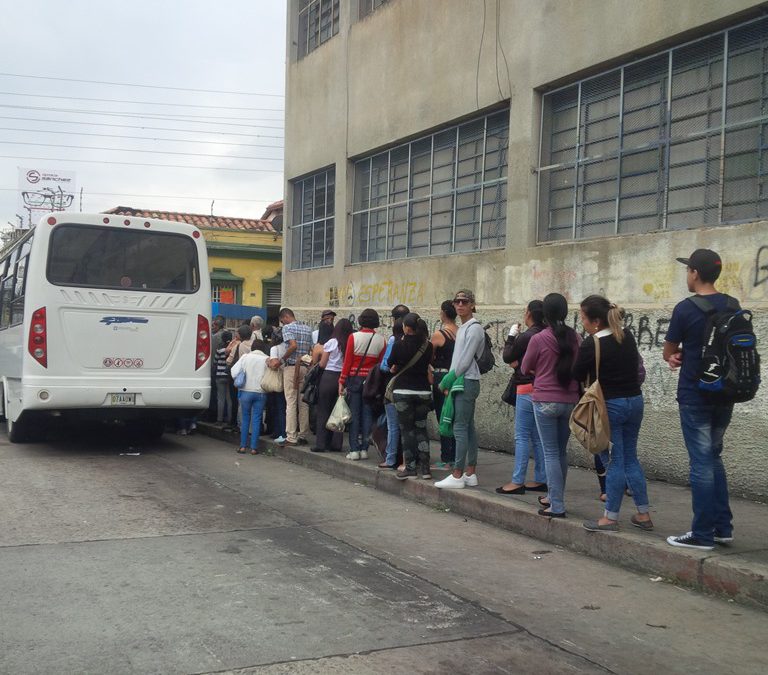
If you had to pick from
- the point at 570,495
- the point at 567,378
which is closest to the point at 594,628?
the point at 567,378

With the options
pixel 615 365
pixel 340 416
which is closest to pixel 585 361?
pixel 615 365

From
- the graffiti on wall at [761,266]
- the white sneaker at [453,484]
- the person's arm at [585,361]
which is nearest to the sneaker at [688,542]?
the person's arm at [585,361]

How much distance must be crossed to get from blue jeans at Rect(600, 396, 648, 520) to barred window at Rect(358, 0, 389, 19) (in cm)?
1019

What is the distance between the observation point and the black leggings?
10.2m

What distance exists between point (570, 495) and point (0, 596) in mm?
4955

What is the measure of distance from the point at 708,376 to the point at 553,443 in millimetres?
1588

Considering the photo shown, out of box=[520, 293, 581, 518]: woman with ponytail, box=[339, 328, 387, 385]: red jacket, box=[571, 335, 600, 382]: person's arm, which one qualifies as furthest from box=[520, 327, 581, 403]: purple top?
box=[339, 328, 387, 385]: red jacket

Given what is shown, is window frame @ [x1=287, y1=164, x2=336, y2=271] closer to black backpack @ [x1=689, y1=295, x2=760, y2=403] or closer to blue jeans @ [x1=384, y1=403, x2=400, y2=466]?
blue jeans @ [x1=384, y1=403, x2=400, y2=466]

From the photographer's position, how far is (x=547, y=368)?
6781 millimetres

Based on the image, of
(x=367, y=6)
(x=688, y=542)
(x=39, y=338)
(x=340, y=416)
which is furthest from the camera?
(x=367, y=6)

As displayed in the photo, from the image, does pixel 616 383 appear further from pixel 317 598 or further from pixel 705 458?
pixel 317 598

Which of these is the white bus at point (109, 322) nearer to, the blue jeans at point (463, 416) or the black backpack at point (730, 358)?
the blue jeans at point (463, 416)

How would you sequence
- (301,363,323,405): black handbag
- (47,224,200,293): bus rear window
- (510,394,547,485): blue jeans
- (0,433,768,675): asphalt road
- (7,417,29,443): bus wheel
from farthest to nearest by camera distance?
(7,417,29,443): bus wheel
(47,224,200,293): bus rear window
(301,363,323,405): black handbag
(510,394,547,485): blue jeans
(0,433,768,675): asphalt road

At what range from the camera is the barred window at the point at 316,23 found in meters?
15.6
